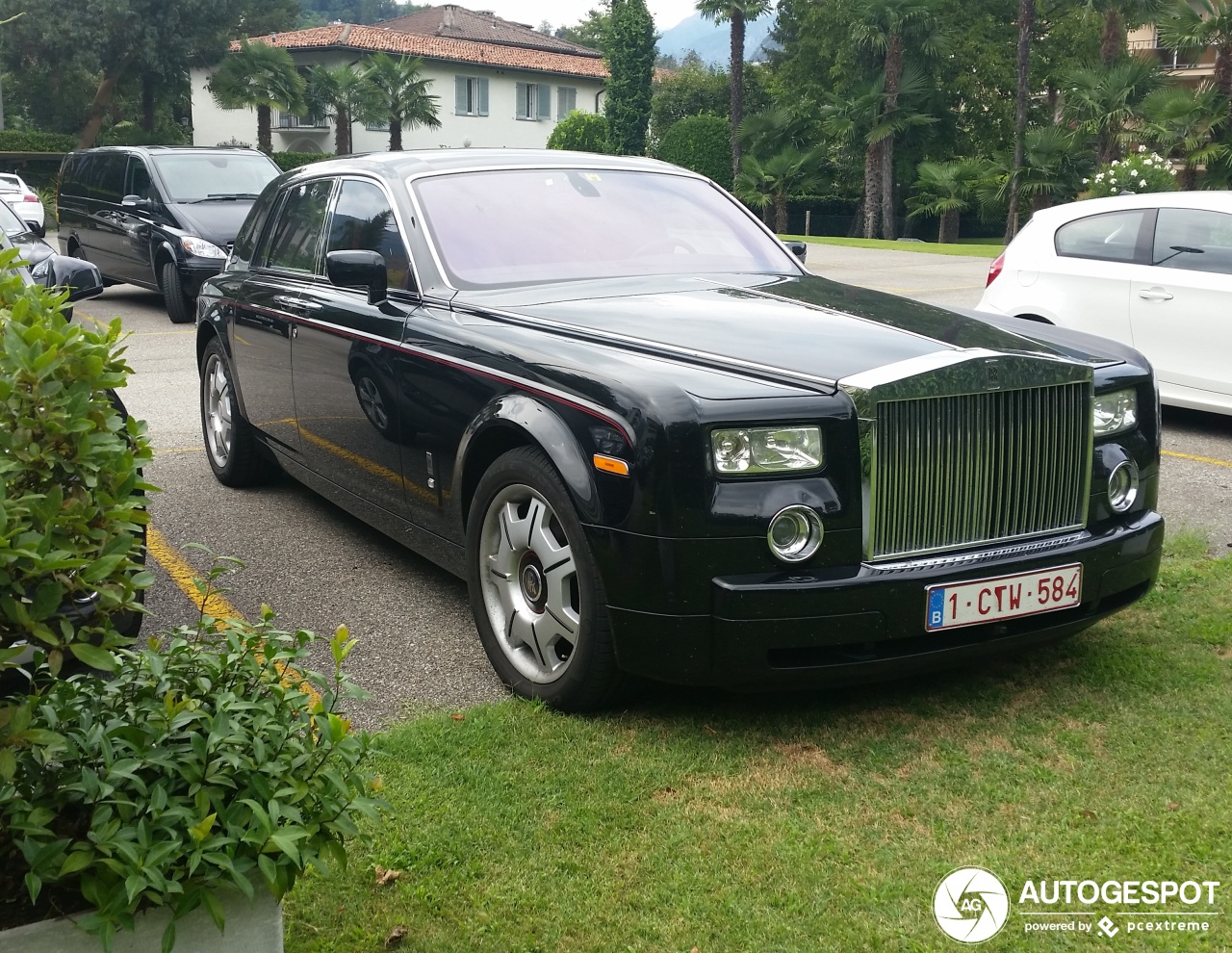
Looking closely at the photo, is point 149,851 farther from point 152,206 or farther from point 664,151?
point 664,151

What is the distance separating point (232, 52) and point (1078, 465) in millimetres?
51371

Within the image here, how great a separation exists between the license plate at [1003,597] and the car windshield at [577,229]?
2.00m

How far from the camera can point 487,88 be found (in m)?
63.3

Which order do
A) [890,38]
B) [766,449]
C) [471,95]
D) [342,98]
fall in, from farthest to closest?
[471,95] < [342,98] < [890,38] < [766,449]

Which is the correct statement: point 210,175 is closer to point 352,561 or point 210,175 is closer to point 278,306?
point 278,306

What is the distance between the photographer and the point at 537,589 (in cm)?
407

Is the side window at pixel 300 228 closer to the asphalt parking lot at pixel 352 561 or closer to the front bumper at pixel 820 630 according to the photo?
the asphalt parking lot at pixel 352 561

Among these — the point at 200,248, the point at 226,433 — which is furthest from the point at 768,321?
the point at 200,248

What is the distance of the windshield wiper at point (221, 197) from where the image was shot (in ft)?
46.6

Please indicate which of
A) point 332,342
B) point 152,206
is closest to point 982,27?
point 152,206

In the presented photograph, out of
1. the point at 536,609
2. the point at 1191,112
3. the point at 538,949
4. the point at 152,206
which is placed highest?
the point at 1191,112

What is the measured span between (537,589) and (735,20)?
4620cm

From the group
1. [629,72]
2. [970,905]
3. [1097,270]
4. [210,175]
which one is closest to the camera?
[970,905]

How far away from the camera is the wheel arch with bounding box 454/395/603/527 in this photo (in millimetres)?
3721
